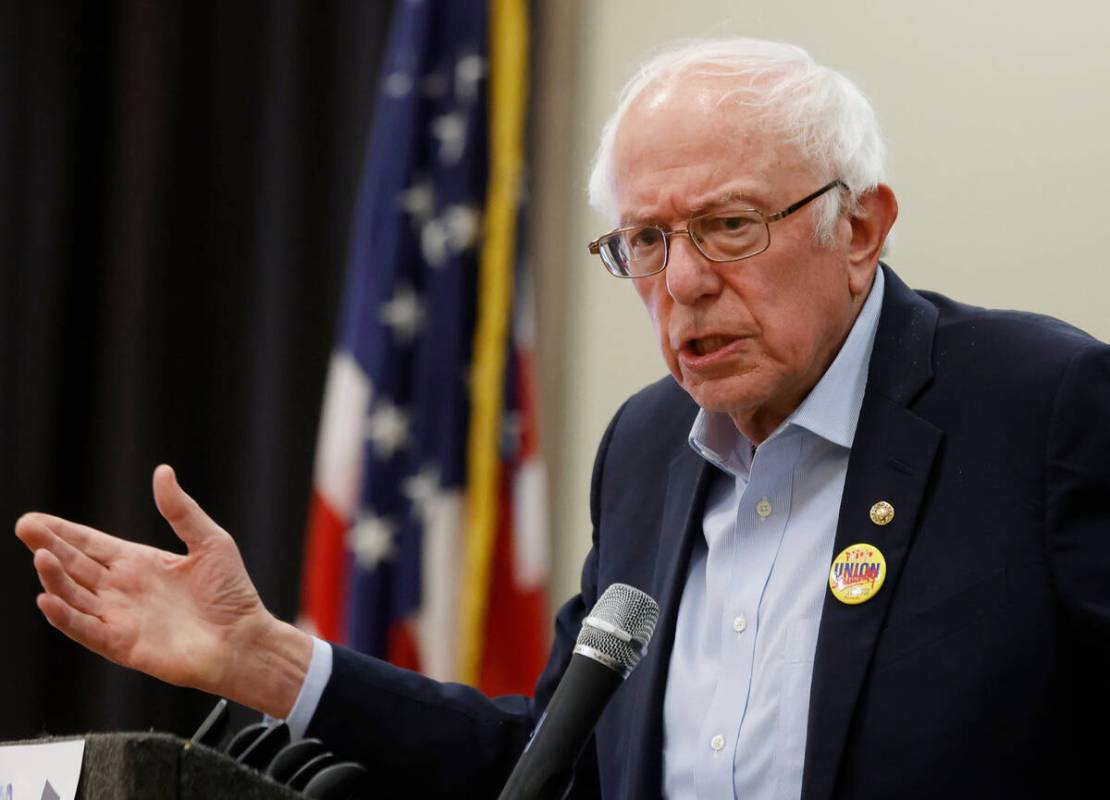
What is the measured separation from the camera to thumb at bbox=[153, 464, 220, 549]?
1.76 m

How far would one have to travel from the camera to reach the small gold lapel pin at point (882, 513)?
5.76 feet

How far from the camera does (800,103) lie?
1.91m

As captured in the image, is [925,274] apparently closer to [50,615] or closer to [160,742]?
[50,615]

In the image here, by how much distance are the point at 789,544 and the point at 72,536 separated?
1.00m

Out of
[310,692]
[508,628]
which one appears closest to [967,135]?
[508,628]

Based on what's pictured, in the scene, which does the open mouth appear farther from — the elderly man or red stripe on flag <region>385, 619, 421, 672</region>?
red stripe on flag <region>385, 619, 421, 672</region>

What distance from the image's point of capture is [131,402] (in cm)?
405

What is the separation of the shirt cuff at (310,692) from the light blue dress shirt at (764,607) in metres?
0.50

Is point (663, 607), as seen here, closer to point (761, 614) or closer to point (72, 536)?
point (761, 614)

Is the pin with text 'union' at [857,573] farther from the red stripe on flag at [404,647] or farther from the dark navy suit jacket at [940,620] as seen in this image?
the red stripe on flag at [404,647]

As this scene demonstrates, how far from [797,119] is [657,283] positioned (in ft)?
1.01

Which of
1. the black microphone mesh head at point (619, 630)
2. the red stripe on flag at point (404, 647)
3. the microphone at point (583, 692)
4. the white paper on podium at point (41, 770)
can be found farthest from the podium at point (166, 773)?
the red stripe on flag at point (404, 647)

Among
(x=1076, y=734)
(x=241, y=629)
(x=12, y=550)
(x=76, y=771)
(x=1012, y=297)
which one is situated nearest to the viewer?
(x=76, y=771)

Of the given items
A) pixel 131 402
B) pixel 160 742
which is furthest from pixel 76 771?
pixel 131 402
